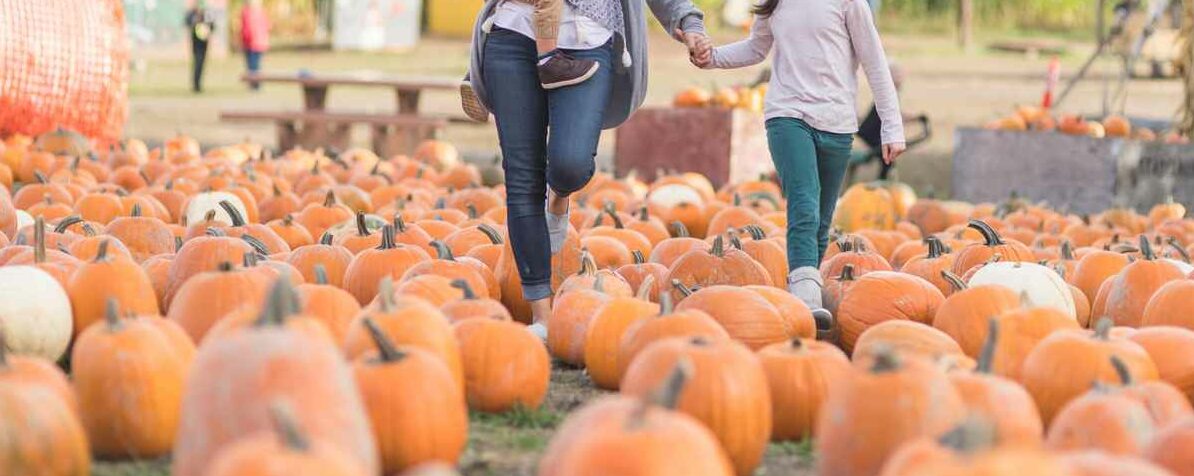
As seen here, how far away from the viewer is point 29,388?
9.91 ft

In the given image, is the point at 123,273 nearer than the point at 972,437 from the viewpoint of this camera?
No

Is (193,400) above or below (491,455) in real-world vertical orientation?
above

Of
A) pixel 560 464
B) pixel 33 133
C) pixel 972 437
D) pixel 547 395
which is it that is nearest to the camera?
pixel 972 437

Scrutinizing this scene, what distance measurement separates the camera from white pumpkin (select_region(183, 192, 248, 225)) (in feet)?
23.4

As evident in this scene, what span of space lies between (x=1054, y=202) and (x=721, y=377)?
8.37 meters

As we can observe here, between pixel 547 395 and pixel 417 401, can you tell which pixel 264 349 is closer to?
pixel 417 401

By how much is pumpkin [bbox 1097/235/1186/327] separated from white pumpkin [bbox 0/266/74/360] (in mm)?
3202

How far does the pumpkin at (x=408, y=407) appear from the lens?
3180 mm

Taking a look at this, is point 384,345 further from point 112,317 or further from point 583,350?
point 583,350

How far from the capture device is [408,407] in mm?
3172

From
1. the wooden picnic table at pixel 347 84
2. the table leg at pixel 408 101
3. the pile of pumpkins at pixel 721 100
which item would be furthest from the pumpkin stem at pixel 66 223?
the table leg at pixel 408 101

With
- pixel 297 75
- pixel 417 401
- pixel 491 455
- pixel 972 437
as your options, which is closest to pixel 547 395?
pixel 491 455

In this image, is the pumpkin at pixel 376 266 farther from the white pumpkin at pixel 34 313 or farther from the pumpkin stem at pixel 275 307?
the pumpkin stem at pixel 275 307

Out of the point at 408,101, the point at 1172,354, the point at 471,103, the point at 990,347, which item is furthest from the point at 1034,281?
the point at 408,101
